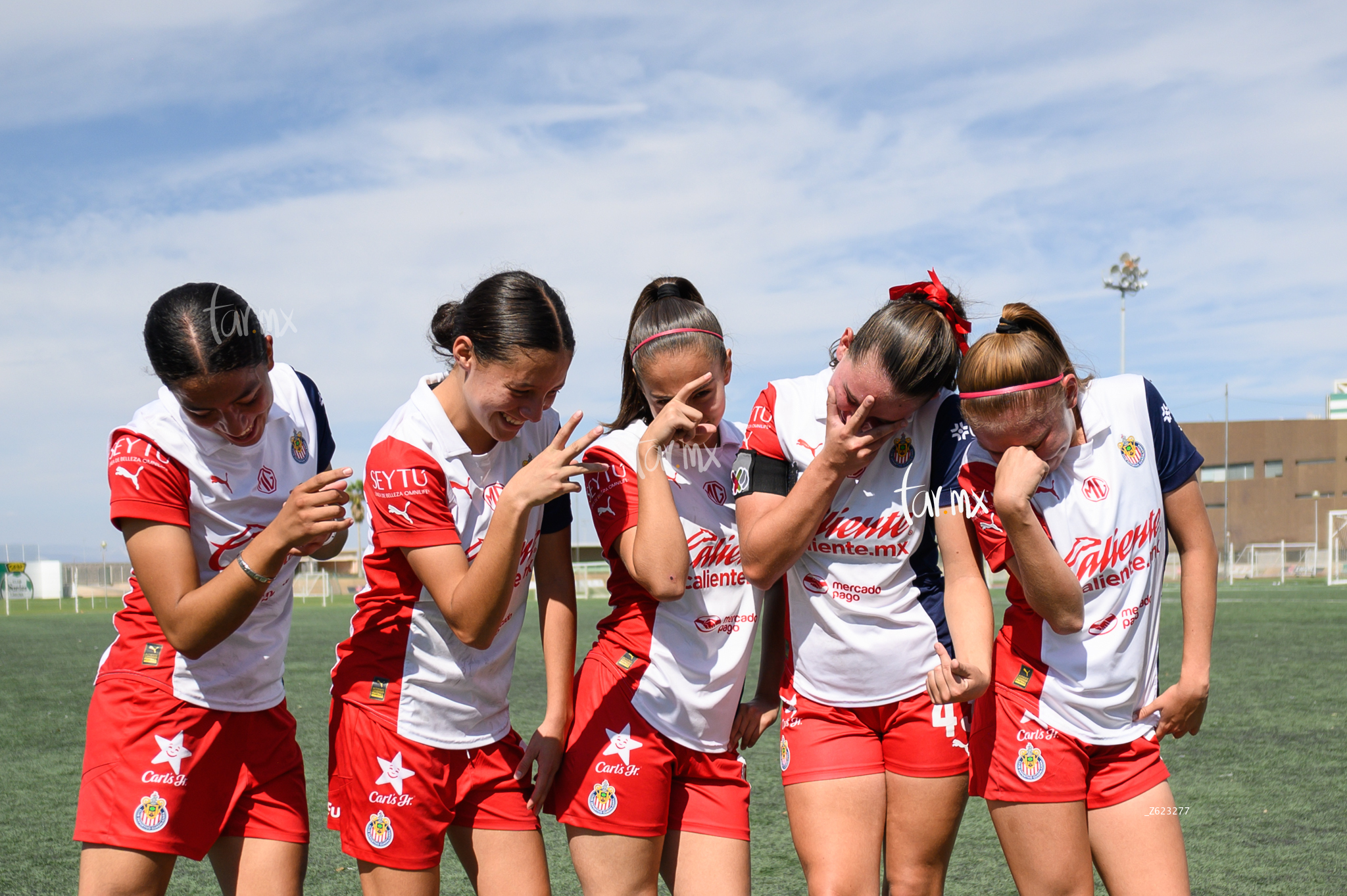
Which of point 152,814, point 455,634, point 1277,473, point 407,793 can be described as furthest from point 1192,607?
point 1277,473

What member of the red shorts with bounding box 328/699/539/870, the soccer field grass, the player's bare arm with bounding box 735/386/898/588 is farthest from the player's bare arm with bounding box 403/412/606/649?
the soccer field grass

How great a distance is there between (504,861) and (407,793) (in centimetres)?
30

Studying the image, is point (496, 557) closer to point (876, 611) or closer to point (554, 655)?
point (554, 655)

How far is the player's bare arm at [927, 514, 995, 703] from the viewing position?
8.11ft

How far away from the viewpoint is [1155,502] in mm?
2668

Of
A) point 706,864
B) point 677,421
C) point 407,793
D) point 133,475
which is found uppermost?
point 677,421

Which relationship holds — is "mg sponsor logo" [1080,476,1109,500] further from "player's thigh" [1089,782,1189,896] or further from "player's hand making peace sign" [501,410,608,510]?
"player's hand making peace sign" [501,410,608,510]

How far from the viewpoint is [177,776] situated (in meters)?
2.62

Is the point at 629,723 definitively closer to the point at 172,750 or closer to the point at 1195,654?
the point at 172,750

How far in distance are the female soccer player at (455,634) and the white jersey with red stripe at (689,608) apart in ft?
0.52

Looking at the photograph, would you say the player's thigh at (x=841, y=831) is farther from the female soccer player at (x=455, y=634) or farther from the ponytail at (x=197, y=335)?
the ponytail at (x=197, y=335)

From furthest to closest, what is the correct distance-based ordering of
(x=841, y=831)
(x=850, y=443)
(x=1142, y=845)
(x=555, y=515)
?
(x=555, y=515)
(x=841, y=831)
(x=1142, y=845)
(x=850, y=443)

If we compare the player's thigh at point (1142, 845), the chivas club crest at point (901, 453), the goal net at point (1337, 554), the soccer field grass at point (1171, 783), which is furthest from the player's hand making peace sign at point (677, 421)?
the goal net at point (1337, 554)

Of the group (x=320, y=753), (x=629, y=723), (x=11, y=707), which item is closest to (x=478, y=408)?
(x=629, y=723)
